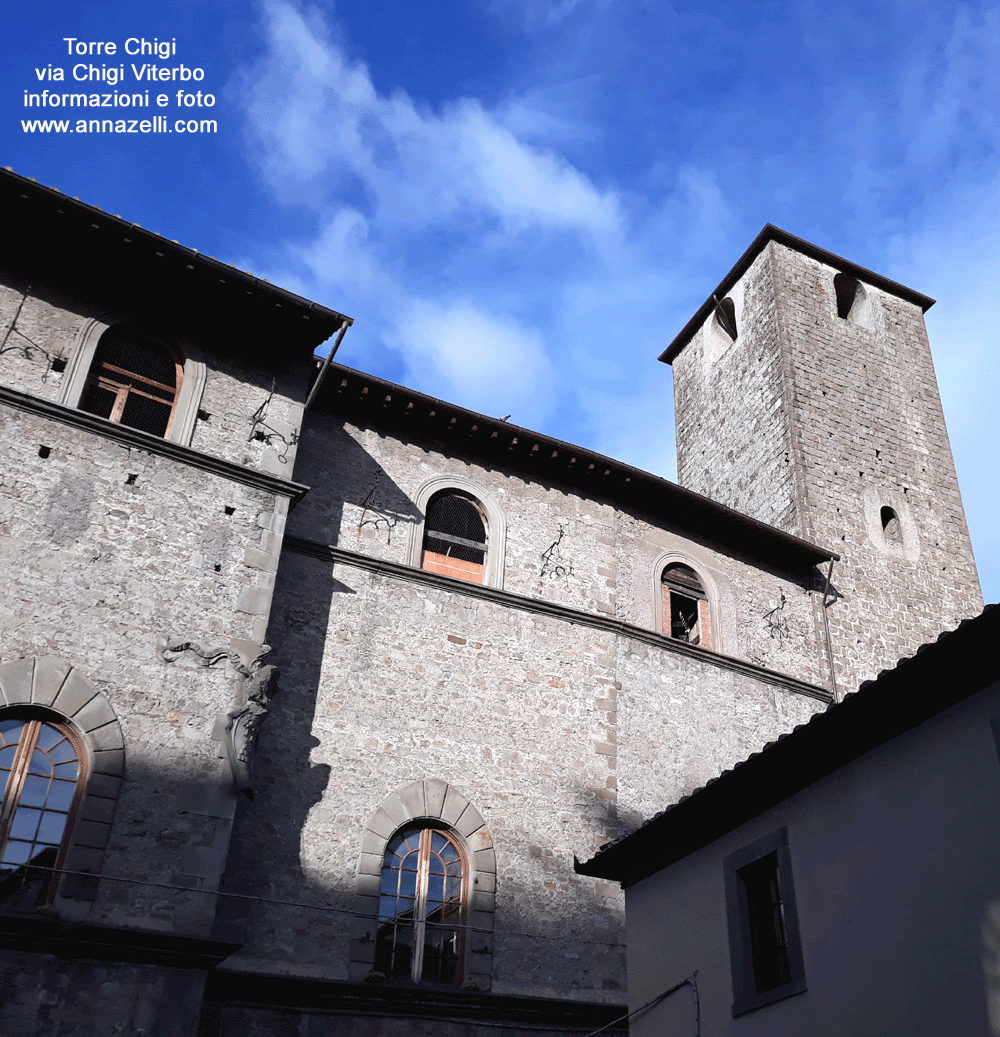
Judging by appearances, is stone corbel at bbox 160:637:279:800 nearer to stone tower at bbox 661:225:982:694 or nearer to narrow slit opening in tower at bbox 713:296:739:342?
stone tower at bbox 661:225:982:694

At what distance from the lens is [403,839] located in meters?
11.1

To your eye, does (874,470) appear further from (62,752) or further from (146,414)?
(62,752)

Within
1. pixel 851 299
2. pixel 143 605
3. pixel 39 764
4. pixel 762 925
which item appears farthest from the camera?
pixel 851 299

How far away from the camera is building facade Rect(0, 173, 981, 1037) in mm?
8906

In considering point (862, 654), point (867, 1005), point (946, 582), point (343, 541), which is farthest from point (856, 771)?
point (946, 582)

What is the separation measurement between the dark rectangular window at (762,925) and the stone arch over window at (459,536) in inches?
226

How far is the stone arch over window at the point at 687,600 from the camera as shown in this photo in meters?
14.6

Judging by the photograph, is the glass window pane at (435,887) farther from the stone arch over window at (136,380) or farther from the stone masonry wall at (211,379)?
the stone arch over window at (136,380)

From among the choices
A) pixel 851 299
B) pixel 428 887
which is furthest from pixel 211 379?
pixel 851 299

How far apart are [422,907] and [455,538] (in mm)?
4536

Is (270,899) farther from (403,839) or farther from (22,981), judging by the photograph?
(22,981)

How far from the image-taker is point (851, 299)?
873 inches

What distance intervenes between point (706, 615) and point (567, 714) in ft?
10.7

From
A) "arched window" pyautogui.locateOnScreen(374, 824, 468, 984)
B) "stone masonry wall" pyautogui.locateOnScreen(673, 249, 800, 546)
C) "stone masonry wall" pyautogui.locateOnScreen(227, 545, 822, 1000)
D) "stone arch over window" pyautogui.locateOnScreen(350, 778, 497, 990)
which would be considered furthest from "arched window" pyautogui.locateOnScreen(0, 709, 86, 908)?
"stone masonry wall" pyautogui.locateOnScreen(673, 249, 800, 546)
